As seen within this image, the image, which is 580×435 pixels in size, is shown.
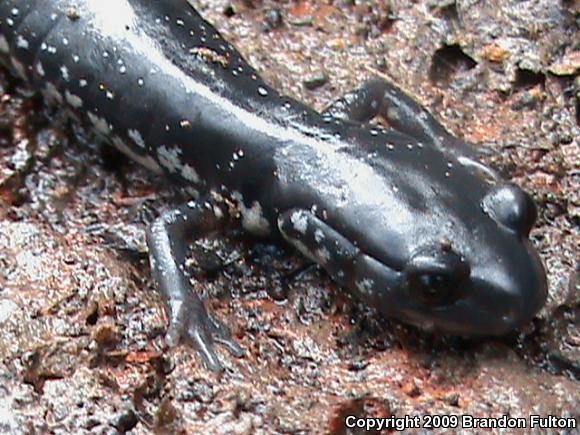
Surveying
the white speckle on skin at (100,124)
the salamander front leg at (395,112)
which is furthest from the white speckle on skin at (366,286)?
the white speckle on skin at (100,124)

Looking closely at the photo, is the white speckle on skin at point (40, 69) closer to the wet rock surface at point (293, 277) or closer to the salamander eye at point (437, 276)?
the wet rock surface at point (293, 277)

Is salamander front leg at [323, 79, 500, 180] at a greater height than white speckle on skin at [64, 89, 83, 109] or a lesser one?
greater

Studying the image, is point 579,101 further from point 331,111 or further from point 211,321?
point 211,321

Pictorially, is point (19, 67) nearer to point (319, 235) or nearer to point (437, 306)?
point (319, 235)

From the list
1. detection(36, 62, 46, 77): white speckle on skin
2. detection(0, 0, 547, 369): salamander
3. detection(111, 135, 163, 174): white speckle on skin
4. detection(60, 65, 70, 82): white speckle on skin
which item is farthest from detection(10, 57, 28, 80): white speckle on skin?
detection(111, 135, 163, 174): white speckle on skin

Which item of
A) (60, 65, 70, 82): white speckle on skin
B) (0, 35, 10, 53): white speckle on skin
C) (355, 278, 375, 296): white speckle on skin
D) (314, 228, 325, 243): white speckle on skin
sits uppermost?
(0, 35, 10, 53): white speckle on skin

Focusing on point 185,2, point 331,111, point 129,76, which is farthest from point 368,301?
point 185,2

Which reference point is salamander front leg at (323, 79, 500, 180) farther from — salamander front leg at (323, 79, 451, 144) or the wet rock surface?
the wet rock surface
